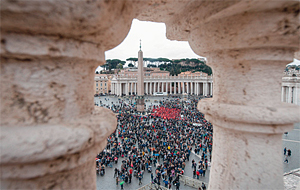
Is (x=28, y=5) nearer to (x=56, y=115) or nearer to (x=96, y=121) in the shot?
(x=56, y=115)

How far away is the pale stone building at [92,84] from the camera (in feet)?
3.30

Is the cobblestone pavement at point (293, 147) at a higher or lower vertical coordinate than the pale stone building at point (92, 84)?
lower

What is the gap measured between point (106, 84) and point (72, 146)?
57220mm

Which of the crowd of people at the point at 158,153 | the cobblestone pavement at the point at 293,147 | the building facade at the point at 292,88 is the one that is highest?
the building facade at the point at 292,88

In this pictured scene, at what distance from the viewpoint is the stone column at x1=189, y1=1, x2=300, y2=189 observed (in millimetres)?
1729

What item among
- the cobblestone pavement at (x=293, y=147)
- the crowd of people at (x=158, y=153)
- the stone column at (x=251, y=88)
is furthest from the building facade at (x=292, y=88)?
the stone column at (x=251, y=88)

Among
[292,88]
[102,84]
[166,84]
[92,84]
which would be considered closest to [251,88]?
[92,84]

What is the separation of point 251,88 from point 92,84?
60.9 inches

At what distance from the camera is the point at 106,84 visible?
5688cm

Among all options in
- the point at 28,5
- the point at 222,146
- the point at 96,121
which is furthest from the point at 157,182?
the point at 28,5

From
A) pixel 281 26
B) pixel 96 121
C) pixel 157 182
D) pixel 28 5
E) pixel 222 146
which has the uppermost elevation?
pixel 281 26

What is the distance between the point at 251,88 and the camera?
1977mm

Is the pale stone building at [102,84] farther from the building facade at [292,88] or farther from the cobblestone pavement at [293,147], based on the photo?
the cobblestone pavement at [293,147]

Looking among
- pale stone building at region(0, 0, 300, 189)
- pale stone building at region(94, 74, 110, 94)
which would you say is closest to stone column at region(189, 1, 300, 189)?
pale stone building at region(0, 0, 300, 189)
